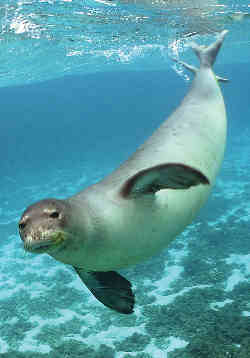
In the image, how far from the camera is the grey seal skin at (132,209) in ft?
7.62

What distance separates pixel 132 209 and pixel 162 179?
38cm

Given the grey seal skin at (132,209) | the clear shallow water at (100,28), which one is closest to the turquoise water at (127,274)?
the clear shallow water at (100,28)

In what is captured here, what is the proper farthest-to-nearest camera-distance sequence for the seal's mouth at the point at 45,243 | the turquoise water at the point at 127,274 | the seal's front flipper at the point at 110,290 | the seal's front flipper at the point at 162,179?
the turquoise water at the point at 127,274
the seal's front flipper at the point at 110,290
the seal's front flipper at the point at 162,179
the seal's mouth at the point at 45,243

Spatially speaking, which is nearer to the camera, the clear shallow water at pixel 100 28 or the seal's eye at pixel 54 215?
the seal's eye at pixel 54 215

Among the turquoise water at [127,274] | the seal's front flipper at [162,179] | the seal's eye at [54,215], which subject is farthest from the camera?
the turquoise water at [127,274]

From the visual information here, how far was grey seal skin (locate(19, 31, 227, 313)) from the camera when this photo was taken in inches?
91.4

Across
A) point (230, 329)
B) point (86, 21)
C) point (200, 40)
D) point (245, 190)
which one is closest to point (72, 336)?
point (230, 329)

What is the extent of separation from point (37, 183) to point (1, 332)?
1676 cm

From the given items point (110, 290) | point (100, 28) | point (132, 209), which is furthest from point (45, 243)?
point (100, 28)

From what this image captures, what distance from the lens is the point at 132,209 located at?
283 centimetres

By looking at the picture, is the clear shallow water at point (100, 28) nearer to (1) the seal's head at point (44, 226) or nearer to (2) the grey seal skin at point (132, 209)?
(2) the grey seal skin at point (132, 209)

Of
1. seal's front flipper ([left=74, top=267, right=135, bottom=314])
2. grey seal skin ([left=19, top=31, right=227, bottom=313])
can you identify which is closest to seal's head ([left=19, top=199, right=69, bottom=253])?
grey seal skin ([left=19, top=31, right=227, bottom=313])

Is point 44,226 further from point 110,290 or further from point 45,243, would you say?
point 110,290

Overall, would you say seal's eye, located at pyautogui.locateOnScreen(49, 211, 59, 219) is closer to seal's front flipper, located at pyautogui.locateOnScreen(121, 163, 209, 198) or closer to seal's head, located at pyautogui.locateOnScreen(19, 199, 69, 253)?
seal's head, located at pyautogui.locateOnScreen(19, 199, 69, 253)
